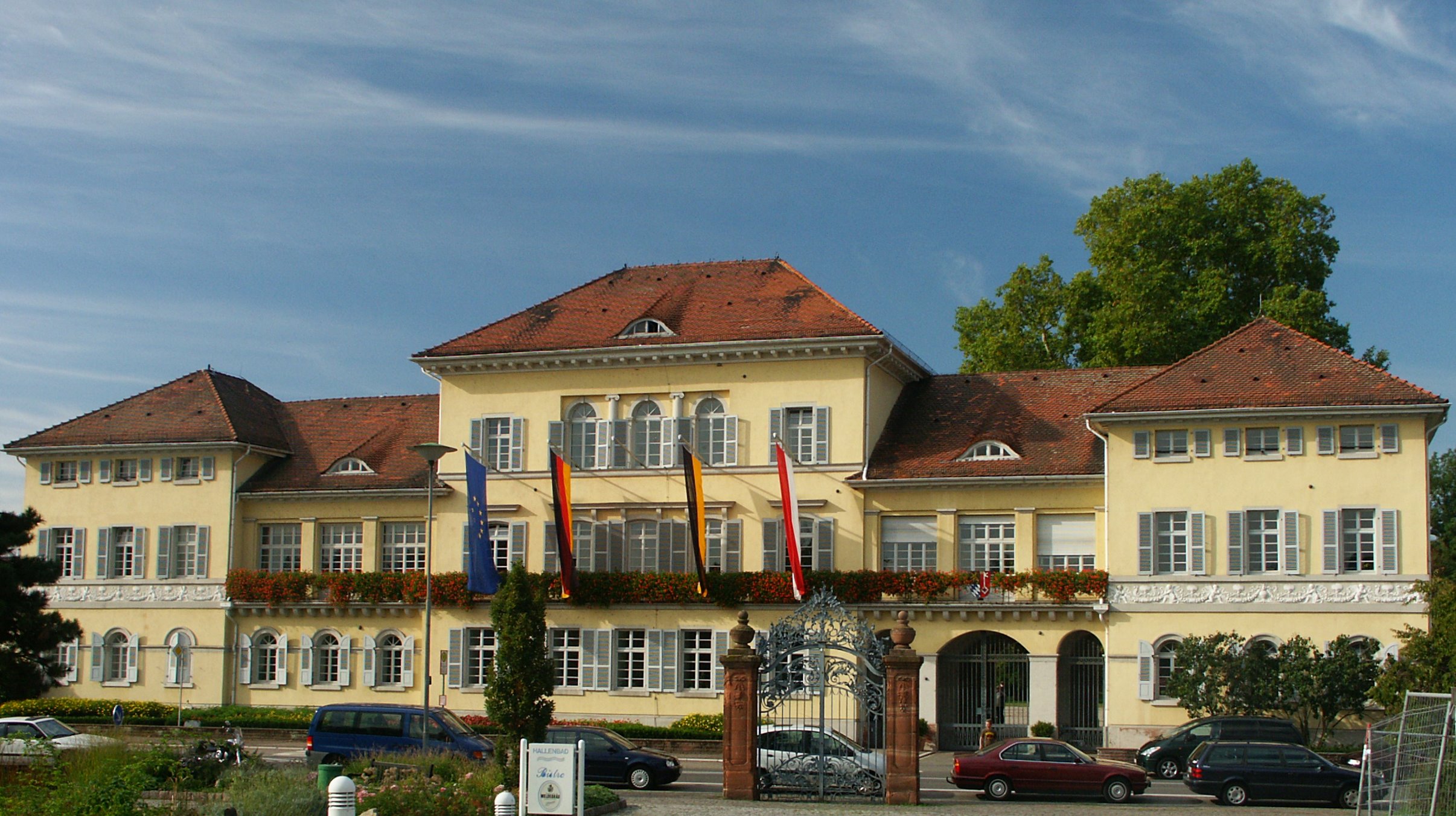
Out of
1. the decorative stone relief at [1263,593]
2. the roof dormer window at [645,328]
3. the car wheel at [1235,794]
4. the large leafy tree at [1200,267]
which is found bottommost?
the car wheel at [1235,794]

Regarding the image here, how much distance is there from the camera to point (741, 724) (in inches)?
1117

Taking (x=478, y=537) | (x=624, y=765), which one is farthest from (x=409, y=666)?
(x=624, y=765)

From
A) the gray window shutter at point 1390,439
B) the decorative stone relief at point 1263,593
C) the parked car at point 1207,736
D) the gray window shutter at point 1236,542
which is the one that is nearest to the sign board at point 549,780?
the parked car at point 1207,736

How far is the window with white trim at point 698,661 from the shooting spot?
4506cm

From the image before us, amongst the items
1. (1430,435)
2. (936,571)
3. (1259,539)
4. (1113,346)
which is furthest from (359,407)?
(1430,435)

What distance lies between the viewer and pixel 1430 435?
134 feet

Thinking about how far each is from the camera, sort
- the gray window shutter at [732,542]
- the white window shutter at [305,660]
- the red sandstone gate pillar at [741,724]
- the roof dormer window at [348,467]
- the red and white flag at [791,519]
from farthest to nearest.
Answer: the roof dormer window at [348,467]
the white window shutter at [305,660]
the gray window shutter at [732,542]
the red and white flag at [791,519]
the red sandstone gate pillar at [741,724]

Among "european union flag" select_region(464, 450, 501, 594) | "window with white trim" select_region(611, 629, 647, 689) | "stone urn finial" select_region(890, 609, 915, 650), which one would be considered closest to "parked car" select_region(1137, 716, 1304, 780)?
"stone urn finial" select_region(890, 609, 915, 650)

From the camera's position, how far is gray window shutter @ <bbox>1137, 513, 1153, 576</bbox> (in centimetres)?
4103

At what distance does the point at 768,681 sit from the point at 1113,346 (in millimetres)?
30155

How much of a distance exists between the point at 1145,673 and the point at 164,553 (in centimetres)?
3042

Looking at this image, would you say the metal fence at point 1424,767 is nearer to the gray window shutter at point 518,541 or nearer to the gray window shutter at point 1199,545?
the gray window shutter at point 1199,545

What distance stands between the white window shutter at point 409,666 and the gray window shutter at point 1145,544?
21645 mm

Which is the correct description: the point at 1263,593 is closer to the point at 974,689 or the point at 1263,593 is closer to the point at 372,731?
the point at 974,689
